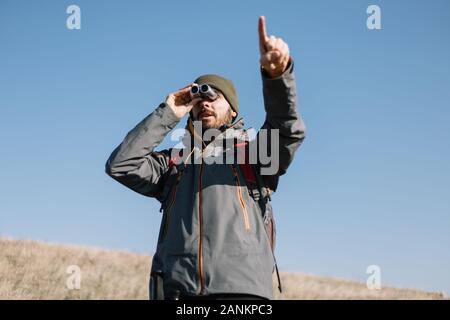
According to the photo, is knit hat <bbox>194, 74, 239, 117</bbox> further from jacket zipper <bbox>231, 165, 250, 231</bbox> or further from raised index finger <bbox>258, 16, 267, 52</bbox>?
raised index finger <bbox>258, 16, 267, 52</bbox>

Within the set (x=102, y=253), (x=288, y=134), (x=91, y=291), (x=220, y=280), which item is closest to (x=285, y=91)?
(x=288, y=134)

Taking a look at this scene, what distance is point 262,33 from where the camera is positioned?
376 cm

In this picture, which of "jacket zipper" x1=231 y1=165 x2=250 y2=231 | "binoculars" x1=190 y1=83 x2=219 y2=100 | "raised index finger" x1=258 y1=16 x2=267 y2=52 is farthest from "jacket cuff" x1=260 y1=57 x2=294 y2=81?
"binoculars" x1=190 y1=83 x2=219 y2=100

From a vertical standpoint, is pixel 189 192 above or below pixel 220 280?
above

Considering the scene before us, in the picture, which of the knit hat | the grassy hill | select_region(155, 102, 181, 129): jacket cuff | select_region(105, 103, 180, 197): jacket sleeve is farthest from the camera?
the grassy hill

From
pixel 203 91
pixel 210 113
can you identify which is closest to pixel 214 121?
pixel 210 113

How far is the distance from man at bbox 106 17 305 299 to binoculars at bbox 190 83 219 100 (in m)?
0.13

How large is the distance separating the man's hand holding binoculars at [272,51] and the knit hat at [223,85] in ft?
3.81

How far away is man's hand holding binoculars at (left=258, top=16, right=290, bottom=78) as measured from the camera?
377 cm

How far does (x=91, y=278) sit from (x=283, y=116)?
14.5 metres

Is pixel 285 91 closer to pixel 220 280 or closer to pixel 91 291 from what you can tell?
pixel 220 280

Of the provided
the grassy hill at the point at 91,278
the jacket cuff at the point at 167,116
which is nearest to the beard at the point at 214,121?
the jacket cuff at the point at 167,116
